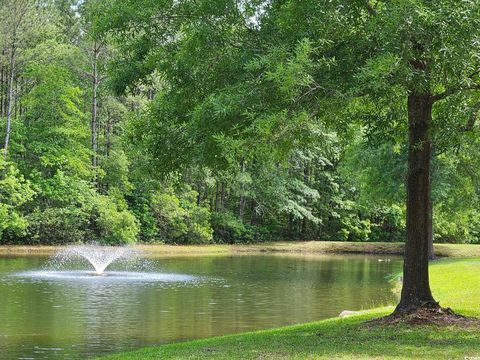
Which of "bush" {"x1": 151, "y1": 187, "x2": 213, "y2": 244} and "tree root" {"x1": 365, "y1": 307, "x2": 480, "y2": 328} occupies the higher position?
"bush" {"x1": 151, "y1": 187, "x2": 213, "y2": 244}

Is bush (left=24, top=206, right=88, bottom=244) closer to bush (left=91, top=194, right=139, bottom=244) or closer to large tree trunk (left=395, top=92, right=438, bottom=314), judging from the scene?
bush (left=91, top=194, right=139, bottom=244)

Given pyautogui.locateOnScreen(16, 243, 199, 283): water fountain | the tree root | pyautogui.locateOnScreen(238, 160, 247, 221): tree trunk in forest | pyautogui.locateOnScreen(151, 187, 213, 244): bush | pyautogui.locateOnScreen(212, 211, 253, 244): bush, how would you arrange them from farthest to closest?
pyautogui.locateOnScreen(238, 160, 247, 221): tree trunk in forest → pyautogui.locateOnScreen(212, 211, 253, 244): bush → pyautogui.locateOnScreen(151, 187, 213, 244): bush → pyautogui.locateOnScreen(16, 243, 199, 283): water fountain → the tree root

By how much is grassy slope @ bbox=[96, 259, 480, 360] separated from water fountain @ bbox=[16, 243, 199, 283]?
1354cm

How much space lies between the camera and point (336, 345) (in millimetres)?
9969

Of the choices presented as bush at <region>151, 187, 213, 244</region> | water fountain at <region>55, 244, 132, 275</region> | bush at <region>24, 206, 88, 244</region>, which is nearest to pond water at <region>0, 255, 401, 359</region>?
water fountain at <region>55, 244, 132, 275</region>

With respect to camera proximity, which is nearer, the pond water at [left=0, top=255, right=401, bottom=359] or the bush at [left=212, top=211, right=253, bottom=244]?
the pond water at [left=0, top=255, right=401, bottom=359]

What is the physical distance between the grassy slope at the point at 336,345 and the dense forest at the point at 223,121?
282 cm

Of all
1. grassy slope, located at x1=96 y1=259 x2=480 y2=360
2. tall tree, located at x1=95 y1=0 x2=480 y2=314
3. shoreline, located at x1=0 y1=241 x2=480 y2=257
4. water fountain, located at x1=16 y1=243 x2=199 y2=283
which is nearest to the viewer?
grassy slope, located at x1=96 y1=259 x2=480 y2=360

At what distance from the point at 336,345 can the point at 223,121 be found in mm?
3825

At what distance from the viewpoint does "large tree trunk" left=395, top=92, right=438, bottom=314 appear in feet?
39.5

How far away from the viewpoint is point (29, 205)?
4084cm

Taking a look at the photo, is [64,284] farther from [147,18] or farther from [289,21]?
[289,21]

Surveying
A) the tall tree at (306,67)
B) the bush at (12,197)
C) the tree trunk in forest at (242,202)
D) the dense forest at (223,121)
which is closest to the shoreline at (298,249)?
the dense forest at (223,121)

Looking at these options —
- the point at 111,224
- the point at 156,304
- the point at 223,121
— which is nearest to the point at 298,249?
the point at 111,224
